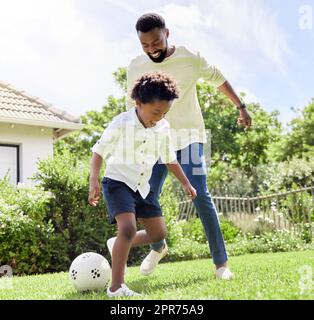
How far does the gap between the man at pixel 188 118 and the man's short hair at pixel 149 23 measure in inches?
0.6

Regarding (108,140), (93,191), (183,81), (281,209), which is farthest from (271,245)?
(93,191)

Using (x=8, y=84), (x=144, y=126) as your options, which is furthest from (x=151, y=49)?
(x=8, y=84)

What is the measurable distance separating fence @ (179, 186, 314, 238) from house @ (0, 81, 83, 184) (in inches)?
154

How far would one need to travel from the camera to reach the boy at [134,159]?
340 centimetres

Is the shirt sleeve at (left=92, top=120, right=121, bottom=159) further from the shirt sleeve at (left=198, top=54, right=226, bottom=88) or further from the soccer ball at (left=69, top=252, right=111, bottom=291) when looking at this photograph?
the shirt sleeve at (left=198, top=54, right=226, bottom=88)

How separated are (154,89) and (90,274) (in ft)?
4.32

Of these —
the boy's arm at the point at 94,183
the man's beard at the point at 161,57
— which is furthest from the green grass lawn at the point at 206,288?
the man's beard at the point at 161,57

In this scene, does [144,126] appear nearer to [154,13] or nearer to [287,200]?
[154,13]

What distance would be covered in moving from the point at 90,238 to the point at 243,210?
4743mm

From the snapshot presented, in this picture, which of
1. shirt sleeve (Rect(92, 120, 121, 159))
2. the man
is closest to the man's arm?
the man

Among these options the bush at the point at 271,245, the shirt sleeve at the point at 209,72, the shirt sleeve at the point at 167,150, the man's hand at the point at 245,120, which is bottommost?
the bush at the point at 271,245

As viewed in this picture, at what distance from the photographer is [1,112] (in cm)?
1123

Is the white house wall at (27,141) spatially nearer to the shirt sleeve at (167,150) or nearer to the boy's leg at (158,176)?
the boy's leg at (158,176)

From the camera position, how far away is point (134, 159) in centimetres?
361
